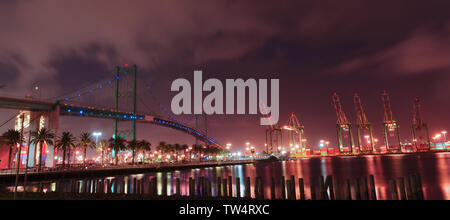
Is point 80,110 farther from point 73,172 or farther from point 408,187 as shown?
point 408,187

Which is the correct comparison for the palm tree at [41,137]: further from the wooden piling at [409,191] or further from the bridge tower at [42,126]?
the wooden piling at [409,191]

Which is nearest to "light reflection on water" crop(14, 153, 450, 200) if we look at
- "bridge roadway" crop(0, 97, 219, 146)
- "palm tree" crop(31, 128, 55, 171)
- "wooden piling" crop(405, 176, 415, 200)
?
"wooden piling" crop(405, 176, 415, 200)

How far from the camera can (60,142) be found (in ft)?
155

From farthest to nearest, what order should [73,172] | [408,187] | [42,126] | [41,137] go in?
[42,126], [41,137], [73,172], [408,187]

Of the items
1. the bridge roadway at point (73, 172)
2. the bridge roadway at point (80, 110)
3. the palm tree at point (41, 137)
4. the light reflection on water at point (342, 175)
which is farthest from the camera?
the palm tree at point (41, 137)

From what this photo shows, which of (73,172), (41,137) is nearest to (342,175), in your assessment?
(73,172)

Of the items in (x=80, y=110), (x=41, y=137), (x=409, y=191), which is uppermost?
(x=80, y=110)

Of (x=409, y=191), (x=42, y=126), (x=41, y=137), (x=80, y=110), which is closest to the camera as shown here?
(x=409, y=191)

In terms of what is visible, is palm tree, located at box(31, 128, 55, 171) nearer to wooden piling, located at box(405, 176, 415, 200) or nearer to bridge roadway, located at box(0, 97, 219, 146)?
bridge roadway, located at box(0, 97, 219, 146)

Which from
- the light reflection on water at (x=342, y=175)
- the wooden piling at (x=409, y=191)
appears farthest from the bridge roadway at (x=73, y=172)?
the wooden piling at (x=409, y=191)
